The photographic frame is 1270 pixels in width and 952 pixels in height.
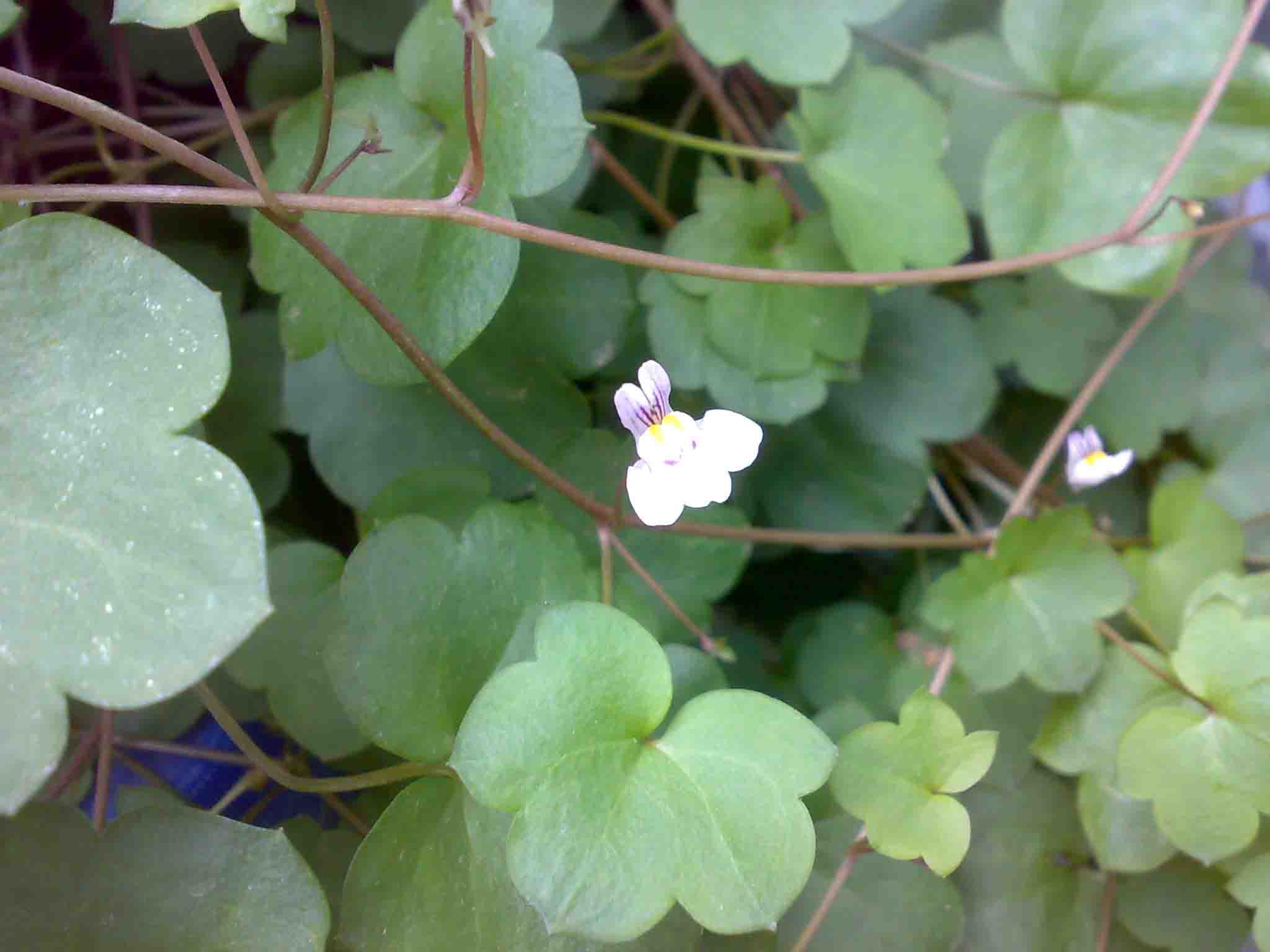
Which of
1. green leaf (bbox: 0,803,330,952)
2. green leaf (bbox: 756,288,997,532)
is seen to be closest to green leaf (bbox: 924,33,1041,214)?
green leaf (bbox: 756,288,997,532)

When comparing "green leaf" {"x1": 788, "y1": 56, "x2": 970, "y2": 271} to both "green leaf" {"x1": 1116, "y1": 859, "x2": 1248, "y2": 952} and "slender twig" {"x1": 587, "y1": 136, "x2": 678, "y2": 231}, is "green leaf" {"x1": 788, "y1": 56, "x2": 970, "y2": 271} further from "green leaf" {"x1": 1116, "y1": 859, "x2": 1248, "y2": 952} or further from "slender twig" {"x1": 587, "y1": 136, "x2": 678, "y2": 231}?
"green leaf" {"x1": 1116, "y1": 859, "x2": 1248, "y2": 952}

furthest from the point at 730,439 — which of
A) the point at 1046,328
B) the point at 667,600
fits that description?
the point at 1046,328

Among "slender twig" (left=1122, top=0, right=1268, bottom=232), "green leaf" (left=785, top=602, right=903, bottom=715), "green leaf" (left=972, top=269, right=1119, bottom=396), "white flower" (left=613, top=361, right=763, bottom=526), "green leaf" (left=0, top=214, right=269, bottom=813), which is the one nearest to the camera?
"green leaf" (left=0, top=214, right=269, bottom=813)

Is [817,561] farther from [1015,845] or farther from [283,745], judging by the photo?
[283,745]

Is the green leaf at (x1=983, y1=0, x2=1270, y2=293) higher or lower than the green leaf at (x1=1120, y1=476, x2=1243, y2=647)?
below

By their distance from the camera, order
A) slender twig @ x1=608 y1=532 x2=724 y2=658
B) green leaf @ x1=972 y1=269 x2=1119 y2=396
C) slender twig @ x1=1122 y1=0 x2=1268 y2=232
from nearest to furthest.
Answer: slender twig @ x1=608 y1=532 x2=724 y2=658, slender twig @ x1=1122 y1=0 x2=1268 y2=232, green leaf @ x1=972 y1=269 x2=1119 y2=396

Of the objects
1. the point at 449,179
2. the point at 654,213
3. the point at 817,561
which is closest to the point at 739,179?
the point at 654,213
